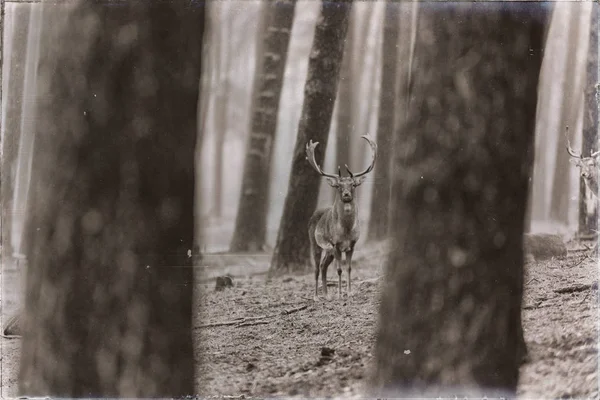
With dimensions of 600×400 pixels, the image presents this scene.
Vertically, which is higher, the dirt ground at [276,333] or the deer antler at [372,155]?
the deer antler at [372,155]

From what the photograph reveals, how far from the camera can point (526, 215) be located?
14.3ft

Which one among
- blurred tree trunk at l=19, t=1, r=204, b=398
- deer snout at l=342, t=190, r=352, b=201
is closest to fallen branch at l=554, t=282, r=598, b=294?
deer snout at l=342, t=190, r=352, b=201

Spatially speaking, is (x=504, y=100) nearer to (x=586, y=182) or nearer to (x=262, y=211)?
(x=586, y=182)

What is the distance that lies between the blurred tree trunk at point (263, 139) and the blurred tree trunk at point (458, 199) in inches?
35.6

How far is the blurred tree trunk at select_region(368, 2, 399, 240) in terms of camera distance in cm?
426

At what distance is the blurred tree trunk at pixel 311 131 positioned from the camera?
14.0ft

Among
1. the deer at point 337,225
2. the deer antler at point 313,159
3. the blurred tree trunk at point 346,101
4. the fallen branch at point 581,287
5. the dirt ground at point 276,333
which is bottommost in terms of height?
the dirt ground at point 276,333

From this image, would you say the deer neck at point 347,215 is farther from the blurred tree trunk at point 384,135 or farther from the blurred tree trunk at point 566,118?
the blurred tree trunk at point 566,118

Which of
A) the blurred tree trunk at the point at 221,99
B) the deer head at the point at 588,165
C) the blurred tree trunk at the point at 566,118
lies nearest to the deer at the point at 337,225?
the blurred tree trunk at the point at 221,99

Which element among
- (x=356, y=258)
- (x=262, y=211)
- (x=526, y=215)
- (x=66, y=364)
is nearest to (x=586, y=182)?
(x=526, y=215)

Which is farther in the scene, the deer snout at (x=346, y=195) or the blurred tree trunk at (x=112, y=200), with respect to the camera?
the deer snout at (x=346, y=195)

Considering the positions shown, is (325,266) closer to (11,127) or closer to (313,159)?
(313,159)

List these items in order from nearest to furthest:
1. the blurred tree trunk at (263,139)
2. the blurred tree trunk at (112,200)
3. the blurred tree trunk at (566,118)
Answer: the blurred tree trunk at (112,200), the blurred tree trunk at (263,139), the blurred tree trunk at (566,118)

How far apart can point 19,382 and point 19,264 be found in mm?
819
